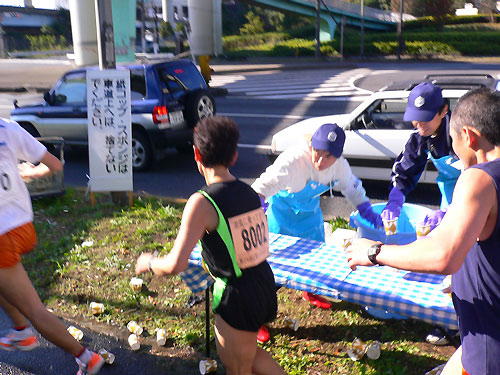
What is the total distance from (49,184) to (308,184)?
405 cm

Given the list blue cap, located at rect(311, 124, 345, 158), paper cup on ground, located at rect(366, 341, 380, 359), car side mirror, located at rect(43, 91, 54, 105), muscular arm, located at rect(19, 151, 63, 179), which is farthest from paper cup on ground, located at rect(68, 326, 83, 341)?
car side mirror, located at rect(43, 91, 54, 105)

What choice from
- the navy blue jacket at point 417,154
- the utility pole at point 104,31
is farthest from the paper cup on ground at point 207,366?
the utility pole at point 104,31

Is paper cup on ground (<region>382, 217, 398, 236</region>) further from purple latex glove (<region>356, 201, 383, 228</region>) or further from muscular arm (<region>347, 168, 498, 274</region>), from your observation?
muscular arm (<region>347, 168, 498, 274</region>)

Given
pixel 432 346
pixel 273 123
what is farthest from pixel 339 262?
pixel 273 123

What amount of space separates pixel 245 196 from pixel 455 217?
109 centimetres

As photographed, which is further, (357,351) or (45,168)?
(357,351)

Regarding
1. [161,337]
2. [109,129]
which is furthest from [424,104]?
[109,129]

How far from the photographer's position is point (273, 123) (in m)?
13.1

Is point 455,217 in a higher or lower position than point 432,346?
higher

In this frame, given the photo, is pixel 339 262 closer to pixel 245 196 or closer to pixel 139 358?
pixel 245 196

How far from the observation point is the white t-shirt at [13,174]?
10.1ft

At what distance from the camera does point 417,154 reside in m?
4.24

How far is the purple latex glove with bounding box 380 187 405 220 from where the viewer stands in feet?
12.8

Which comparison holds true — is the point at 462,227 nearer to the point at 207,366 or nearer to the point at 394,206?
the point at 394,206
